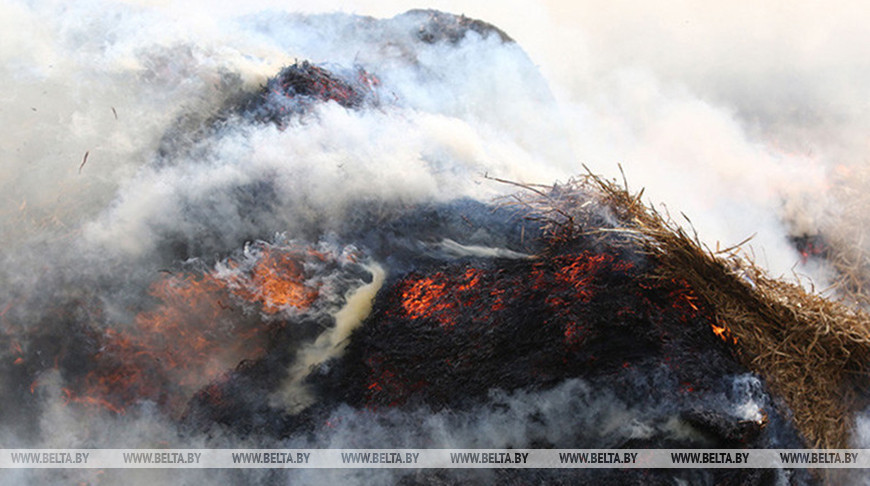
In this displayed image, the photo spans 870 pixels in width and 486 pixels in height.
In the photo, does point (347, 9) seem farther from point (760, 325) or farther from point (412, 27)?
point (760, 325)

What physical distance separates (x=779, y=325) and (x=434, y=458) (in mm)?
1582

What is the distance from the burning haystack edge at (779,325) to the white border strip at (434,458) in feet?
0.41

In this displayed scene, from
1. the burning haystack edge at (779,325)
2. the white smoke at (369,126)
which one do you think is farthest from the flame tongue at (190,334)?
the burning haystack edge at (779,325)

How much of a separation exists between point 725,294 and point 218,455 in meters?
2.28

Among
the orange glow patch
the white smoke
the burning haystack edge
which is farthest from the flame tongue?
the burning haystack edge

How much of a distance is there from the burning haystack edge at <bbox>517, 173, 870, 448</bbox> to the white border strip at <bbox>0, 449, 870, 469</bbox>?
0.41ft

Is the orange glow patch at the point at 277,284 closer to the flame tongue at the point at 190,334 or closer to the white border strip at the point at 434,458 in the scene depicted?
the flame tongue at the point at 190,334

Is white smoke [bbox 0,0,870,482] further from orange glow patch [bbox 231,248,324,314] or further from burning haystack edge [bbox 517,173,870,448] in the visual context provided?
burning haystack edge [bbox 517,173,870,448]

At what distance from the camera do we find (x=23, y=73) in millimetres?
3309

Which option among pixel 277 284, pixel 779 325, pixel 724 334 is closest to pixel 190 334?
pixel 277 284

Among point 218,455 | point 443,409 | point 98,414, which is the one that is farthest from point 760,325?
point 98,414

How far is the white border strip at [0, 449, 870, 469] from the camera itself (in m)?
2.81

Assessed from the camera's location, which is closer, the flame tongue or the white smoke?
the flame tongue

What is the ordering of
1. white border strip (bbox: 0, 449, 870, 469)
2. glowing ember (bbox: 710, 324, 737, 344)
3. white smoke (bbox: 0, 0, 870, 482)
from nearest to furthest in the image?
1. white border strip (bbox: 0, 449, 870, 469)
2. glowing ember (bbox: 710, 324, 737, 344)
3. white smoke (bbox: 0, 0, 870, 482)
